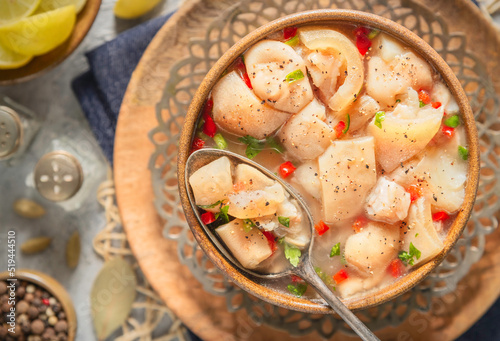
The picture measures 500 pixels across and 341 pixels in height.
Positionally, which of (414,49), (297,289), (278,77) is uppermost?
(414,49)

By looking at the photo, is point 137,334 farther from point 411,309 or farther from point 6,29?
point 6,29

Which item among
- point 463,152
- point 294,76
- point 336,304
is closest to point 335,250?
point 336,304

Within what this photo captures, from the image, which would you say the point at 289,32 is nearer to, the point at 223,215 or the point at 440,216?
the point at 223,215

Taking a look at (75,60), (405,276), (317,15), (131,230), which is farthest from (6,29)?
(405,276)

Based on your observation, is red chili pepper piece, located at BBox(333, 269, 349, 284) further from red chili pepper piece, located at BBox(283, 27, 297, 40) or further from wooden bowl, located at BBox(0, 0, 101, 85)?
wooden bowl, located at BBox(0, 0, 101, 85)

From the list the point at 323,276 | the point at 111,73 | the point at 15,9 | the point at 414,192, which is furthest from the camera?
the point at 111,73

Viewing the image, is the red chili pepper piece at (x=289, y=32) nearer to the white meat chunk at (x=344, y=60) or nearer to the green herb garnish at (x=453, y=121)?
the white meat chunk at (x=344, y=60)

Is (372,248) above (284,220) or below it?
above

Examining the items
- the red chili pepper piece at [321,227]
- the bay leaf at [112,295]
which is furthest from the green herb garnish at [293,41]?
the bay leaf at [112,295]
